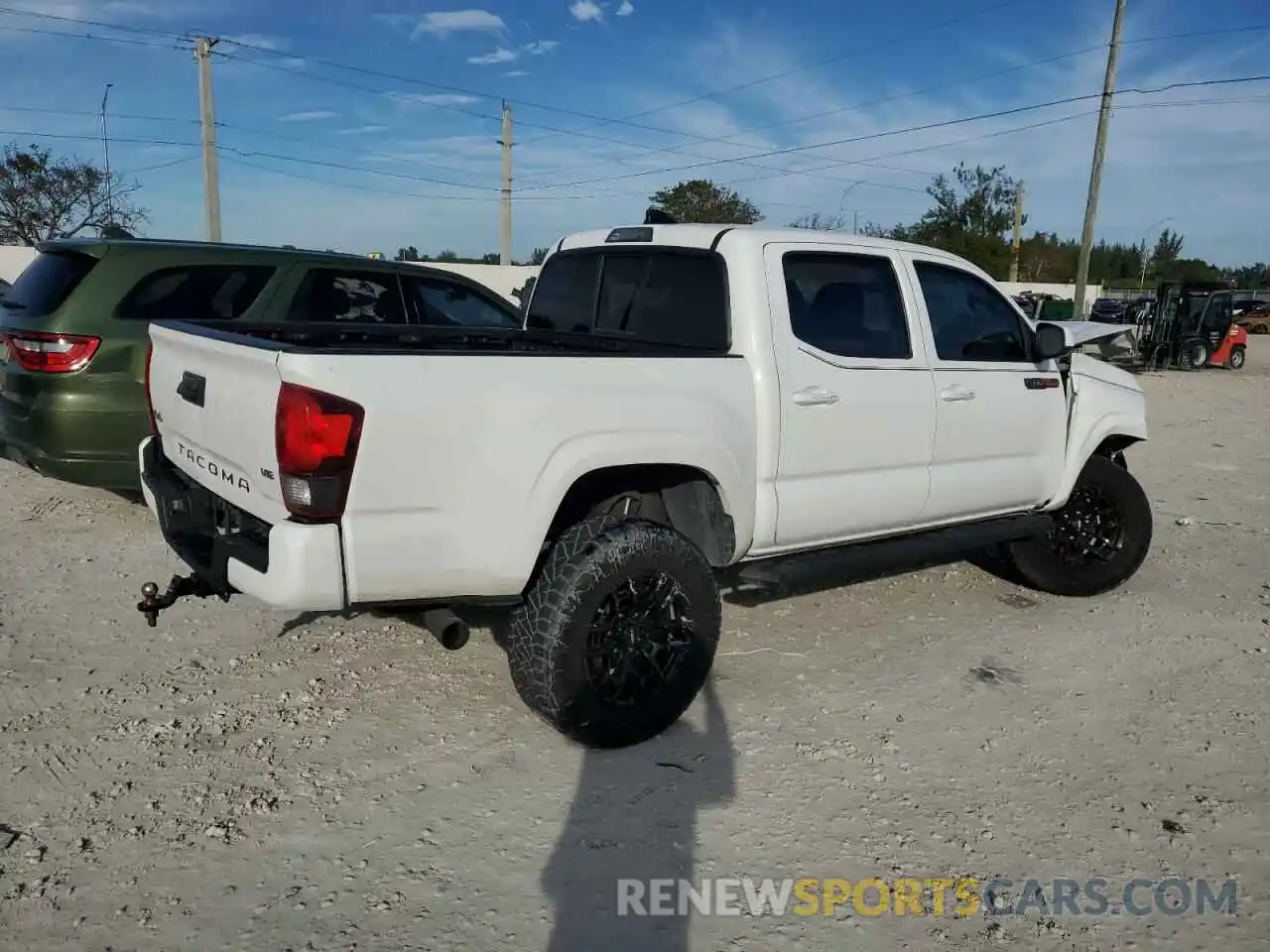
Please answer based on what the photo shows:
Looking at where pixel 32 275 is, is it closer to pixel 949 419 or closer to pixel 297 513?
pixel 297 513

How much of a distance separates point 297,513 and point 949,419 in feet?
9.91

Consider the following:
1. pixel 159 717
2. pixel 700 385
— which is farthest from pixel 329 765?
pixel 700 385

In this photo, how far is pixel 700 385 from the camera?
3.68 m

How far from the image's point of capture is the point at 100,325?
18.2ft

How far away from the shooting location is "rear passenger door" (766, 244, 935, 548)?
4016 mm

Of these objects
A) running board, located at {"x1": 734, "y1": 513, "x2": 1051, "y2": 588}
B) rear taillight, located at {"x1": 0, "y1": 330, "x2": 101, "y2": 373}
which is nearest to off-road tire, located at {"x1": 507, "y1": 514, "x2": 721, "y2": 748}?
running board, located at {"x1": 734, "y1": 513, "x2": 1051, "y2": 588}

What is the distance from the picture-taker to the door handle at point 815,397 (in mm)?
3986

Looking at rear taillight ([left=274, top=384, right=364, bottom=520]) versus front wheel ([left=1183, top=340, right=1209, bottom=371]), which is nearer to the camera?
rear taillight ([left=274, top=384, right=364, bottom=520])

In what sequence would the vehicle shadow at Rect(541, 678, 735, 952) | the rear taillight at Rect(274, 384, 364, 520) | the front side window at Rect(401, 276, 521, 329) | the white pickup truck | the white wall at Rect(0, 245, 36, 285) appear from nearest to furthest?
1. the vehicle shadow at Rect(541, 678, 735, 952)
2. the rear taillight at Rect(274, 384, 364, 520)
3. the white pickup truck
4. the front side window at Rect(401, 276, 521, 329)
5. the white wall at Rect(0, 245, 36, 285)

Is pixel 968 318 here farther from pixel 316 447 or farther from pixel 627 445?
pixel 316 447

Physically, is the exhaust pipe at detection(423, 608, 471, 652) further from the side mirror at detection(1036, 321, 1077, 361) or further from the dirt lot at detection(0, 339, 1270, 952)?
the side mirror at detection(1036, 321, 1077, 361)

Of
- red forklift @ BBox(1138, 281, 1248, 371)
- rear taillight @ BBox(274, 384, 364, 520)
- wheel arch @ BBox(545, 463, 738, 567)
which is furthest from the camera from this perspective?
red forklift @ BBox(1138, 281, 1248, 371)

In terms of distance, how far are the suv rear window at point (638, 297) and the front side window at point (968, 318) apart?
1.17 m

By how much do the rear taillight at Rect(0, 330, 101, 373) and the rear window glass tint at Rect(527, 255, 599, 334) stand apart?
250 centimetres
